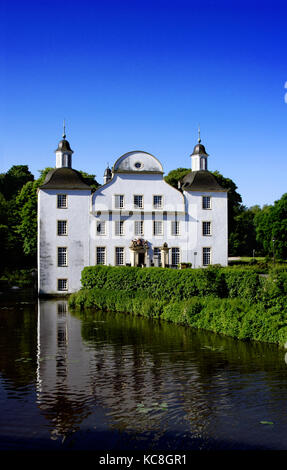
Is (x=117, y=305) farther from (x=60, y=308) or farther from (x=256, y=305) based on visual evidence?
(x=256, y=305)

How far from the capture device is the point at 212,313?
21266mm

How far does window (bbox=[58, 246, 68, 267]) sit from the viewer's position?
40.3 m

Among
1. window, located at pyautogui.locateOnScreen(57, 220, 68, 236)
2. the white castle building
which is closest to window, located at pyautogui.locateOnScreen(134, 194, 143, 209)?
the white castle building

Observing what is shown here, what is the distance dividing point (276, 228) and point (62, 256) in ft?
94.7

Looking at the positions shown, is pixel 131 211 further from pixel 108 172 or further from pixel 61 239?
pixel 108 172

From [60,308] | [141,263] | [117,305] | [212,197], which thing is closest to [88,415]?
[117,305]

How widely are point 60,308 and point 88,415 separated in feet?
73.8

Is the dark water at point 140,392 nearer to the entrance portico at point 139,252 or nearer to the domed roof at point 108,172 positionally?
the entrance portico at point 139,252

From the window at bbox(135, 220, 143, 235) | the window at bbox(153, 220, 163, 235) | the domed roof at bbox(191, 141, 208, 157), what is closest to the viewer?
the window at bbox(135, 220, 143, 235)

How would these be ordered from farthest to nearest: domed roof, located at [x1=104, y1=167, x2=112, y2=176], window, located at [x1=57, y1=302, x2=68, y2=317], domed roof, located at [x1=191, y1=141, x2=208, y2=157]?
domed roof, located at [x1=104, y1=167, x2=112, y2=176] → domed roof, located at [x1=191, y1=141, x2=208, y2=157] → window, located at [x1=57, y1=302, x2=68, y2=317]

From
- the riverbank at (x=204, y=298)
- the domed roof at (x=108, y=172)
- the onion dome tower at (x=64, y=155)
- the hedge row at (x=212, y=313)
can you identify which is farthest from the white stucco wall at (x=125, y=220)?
the domed roof at (x=108, y=172)

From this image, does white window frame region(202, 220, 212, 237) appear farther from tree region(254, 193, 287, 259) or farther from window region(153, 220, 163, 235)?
tree region(254, 193, 287, 259)

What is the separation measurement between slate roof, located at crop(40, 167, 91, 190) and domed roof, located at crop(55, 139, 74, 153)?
205 cm

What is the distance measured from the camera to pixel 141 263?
135 ft
